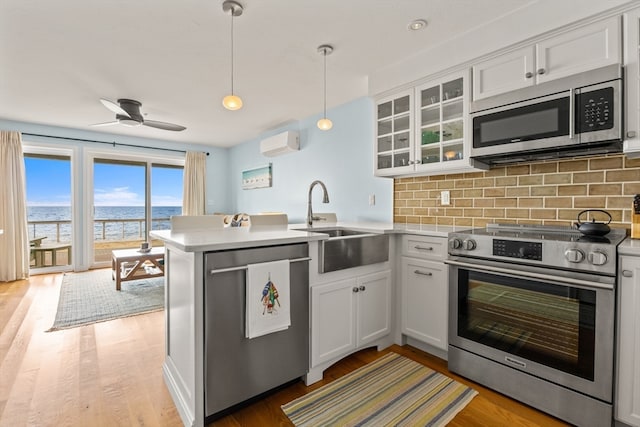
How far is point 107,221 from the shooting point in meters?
5.84

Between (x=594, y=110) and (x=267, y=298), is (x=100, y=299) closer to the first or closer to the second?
(x=267, y=298)

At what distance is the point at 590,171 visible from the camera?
1916 mm

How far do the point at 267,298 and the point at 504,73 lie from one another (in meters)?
2.10

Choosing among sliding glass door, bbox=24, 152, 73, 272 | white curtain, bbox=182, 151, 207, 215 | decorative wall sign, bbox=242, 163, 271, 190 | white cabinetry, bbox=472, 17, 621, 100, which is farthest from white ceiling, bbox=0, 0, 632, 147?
white curtain, bbox=182, 151, 207, 215

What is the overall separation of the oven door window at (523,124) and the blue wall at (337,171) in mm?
1183

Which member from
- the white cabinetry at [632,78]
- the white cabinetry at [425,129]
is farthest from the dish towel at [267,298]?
the white cabinetry at [632,78]

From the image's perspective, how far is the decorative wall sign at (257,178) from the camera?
17.7 feet

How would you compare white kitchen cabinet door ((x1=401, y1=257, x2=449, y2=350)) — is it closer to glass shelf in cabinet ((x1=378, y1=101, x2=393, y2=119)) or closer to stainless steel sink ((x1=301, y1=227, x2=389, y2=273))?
stainless steel sink ((x1=301, y1=227, x2=389, y2=273))

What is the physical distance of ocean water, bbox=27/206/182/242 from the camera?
17.0ft

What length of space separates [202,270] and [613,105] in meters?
2.27

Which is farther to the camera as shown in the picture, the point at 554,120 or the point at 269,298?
the point at 554,120

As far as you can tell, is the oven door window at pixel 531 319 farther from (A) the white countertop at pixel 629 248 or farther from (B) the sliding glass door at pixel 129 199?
(B) the sliding glass door at pixel 129 199

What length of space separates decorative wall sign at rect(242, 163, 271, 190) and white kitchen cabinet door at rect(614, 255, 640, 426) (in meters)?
4.67

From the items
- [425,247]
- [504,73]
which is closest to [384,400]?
[425,247]
